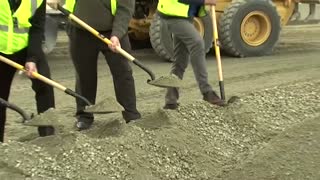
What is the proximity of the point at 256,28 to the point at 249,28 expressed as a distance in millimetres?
226

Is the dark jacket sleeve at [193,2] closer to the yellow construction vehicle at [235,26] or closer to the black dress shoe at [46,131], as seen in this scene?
the black dress shoe at [46,131]

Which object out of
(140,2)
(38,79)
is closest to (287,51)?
(140,2)

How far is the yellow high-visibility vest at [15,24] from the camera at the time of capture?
17.3 ft

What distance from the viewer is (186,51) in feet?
23.5

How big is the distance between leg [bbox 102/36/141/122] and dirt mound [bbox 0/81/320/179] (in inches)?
20.4

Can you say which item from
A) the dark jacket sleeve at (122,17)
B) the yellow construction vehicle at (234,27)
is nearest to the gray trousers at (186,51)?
the dark jacket sleeve at (122,17)

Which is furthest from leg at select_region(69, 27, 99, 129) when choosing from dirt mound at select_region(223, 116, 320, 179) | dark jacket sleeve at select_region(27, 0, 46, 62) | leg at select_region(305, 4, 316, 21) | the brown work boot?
leg at select_region(305, 4, 316, 21)

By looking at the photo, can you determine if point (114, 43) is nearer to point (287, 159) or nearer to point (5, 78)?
point (5, 78)

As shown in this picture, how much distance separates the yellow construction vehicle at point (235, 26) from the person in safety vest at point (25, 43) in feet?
18.7

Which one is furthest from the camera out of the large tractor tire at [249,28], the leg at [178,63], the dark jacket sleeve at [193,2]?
the large tractor tire at [249,28]

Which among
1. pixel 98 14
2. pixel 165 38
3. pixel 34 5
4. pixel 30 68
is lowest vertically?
pixel 165 38

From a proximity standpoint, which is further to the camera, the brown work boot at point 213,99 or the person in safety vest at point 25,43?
the brown work boot at point 213,99

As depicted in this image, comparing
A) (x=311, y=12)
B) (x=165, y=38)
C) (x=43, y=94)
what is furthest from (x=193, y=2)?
(x=311, y=12)

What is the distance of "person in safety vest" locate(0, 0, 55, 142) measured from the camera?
5.31m
